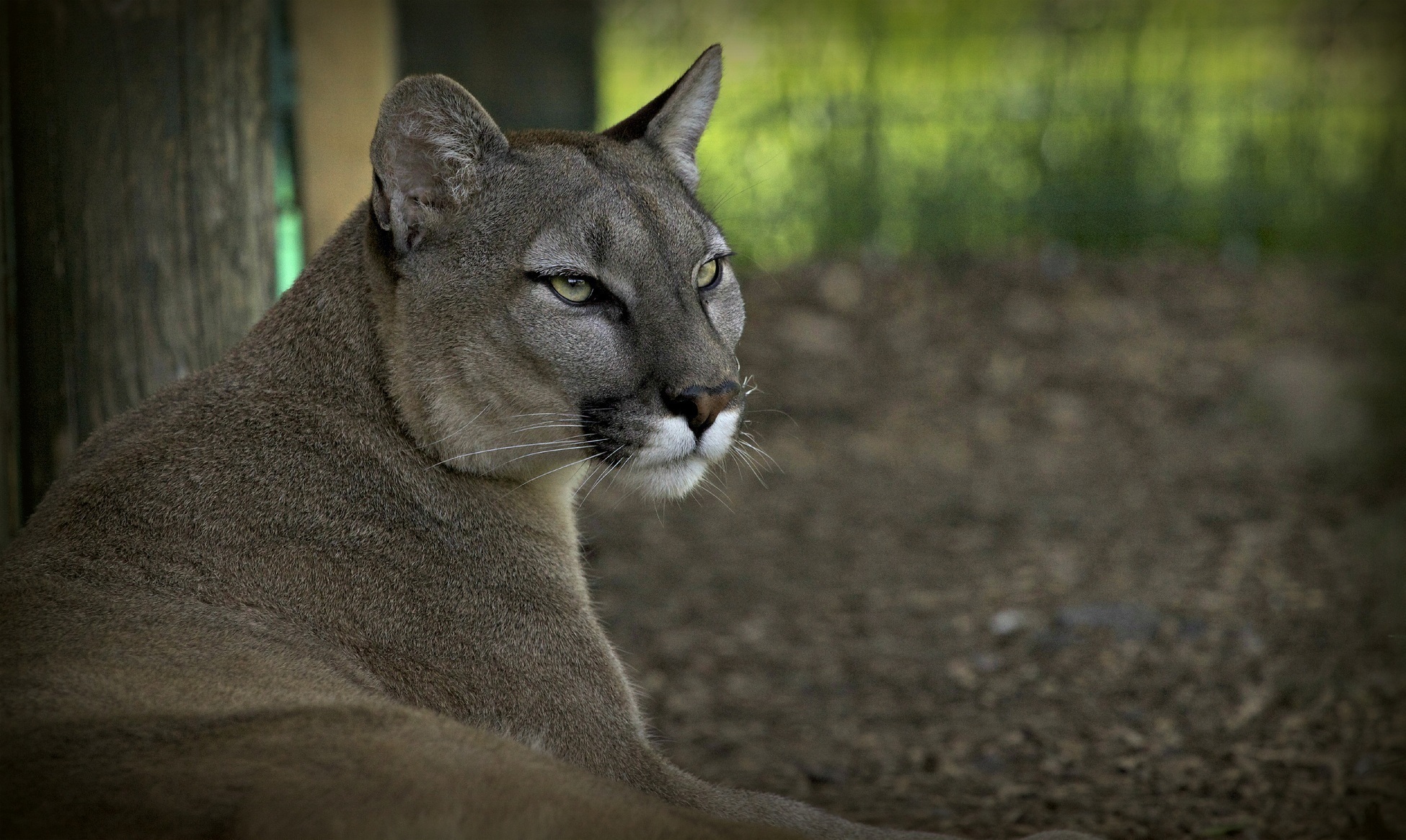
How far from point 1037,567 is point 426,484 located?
12.9ft

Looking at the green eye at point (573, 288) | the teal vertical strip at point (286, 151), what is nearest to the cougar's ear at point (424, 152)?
the green eye at point (573, 288)

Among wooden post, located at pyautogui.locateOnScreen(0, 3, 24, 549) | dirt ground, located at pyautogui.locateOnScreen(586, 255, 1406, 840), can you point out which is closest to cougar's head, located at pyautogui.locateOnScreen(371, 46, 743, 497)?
dirt ground, located at pyautogui.locateOnScreen(586, 255, 1406, 840)

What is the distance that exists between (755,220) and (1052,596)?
5930 mm

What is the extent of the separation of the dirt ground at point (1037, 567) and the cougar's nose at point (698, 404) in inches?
34.8

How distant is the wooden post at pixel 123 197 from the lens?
161 inches

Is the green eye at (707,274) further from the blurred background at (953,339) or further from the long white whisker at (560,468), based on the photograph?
the blurred background at (953,339)

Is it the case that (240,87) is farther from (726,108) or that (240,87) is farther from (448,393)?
(726,108)

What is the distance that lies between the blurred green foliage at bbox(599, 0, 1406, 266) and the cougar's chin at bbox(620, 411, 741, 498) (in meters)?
7.94

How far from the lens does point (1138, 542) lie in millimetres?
6914

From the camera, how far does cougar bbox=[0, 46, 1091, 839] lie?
9.24 ft

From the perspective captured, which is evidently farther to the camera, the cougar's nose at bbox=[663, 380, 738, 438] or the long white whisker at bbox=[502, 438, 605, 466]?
the long white whisker at bbox=[502, 438, 605, 466]

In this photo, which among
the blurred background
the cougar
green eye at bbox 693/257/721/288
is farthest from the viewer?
the blurred background

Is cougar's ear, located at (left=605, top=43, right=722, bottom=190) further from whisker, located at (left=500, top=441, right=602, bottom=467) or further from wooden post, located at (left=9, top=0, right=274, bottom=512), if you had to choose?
wooden post, located at (left=9, top=0, right=274, bottom=512)

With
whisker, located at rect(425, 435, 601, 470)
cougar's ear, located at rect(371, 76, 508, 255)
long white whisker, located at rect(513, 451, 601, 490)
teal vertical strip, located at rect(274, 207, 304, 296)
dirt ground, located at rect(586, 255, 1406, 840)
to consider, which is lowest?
dirt ground, located at rect(586, 255, 1406, 840)
